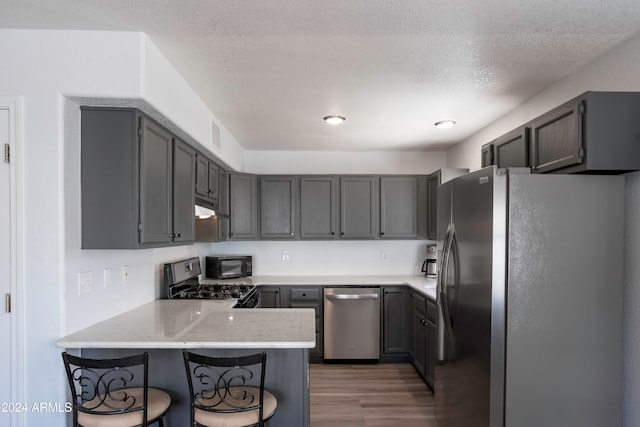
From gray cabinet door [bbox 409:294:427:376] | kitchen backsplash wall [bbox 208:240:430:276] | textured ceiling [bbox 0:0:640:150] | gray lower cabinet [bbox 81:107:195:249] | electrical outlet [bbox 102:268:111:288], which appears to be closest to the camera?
textured ceiling [bbox 0:0:640:150]

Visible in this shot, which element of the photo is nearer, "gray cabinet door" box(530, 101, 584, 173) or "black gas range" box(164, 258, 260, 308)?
"gray cabinet door" box(530, 101, 584, 173)

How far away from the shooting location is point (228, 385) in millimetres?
1956

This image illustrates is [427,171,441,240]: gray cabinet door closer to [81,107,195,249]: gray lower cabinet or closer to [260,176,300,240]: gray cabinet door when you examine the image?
[260,176,300,240]: gray cabinet door

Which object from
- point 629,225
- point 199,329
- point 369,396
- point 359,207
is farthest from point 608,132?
point 359,207

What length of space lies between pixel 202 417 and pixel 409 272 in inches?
136

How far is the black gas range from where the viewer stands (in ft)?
10.5

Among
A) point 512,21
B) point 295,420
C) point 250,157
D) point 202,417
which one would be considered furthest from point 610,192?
point 250,157

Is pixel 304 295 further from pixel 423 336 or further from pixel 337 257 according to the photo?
pixel 423 336

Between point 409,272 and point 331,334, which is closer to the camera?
point 331,334

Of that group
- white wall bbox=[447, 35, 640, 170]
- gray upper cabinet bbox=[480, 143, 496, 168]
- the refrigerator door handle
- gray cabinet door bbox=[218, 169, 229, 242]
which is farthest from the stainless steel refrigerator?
gray cabinet door bbox=[218, 169, 229, 242]

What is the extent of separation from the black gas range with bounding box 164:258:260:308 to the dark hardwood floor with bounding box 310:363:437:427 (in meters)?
1.06

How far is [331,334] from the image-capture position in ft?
13.6

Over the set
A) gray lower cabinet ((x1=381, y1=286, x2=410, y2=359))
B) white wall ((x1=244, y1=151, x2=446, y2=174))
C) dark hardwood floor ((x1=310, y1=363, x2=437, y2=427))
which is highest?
white wall ((x1=244, y1=151, x2=446, y2=174))

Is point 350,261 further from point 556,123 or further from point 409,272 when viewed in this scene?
point 556,123
